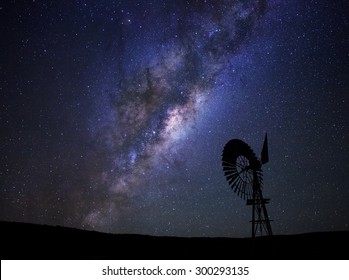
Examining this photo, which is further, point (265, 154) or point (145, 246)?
point (265, 154)

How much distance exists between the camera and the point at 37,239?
838 centimetres

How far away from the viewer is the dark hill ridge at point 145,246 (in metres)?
8.08

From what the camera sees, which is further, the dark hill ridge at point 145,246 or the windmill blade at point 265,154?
the windmill blade at point 265,154

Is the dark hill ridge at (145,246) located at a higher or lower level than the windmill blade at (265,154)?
lower

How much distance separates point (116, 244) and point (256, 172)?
12.0 meters

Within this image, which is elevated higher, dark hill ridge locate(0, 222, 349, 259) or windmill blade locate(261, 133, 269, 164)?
windmill blade locate(261, 133, 269, 164)

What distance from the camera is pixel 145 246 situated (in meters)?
9.09

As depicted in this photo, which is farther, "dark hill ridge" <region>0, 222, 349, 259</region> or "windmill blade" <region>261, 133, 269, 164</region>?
"windmill blade" <region>261, 133, 269, 164</region>

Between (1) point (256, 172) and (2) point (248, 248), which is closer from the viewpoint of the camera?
(2) point (248, 248)

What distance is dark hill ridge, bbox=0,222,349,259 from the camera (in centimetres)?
808

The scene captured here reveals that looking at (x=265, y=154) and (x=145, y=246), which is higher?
(x=265, y=154)
